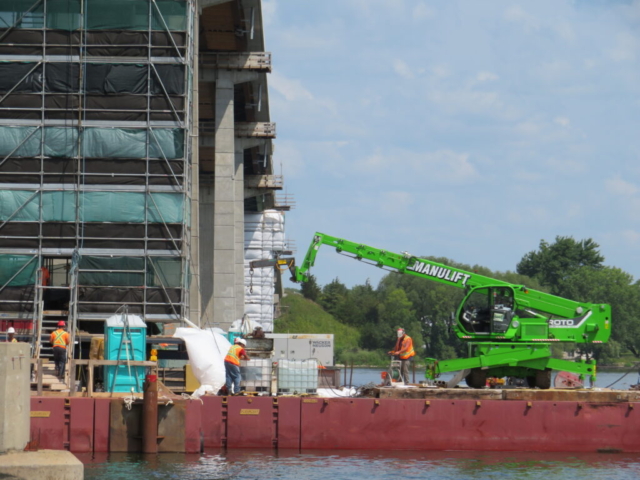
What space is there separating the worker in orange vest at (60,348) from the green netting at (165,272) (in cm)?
891

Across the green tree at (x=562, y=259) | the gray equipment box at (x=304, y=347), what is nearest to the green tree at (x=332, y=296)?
the green tree at (x=562, y=259)

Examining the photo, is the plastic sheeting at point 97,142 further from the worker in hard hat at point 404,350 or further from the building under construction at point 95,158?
the worker in hard hat at point 404,350

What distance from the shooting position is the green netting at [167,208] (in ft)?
127

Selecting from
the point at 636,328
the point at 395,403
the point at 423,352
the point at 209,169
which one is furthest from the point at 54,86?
the point at 636,328

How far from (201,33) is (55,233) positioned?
16.8 metres

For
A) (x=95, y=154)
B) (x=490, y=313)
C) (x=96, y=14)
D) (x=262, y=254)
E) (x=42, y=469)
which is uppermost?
(x=96, y=14)

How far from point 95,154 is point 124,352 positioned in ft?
36.8

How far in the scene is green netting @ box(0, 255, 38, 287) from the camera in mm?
37844

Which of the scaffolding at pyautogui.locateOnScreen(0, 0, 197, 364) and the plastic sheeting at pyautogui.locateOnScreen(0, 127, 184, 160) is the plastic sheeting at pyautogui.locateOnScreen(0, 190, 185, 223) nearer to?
the scaffolding at pyautogui.locateOnScreen(0, 0, 197, 364)

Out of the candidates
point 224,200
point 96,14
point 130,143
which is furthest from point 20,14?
point 224,200

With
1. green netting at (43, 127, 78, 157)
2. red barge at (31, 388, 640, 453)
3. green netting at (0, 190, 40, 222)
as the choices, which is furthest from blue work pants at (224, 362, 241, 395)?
green netting at (43, 127, 78, 157)

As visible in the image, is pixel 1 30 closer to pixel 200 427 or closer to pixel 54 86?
pixel 54 86

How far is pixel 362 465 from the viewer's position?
26469 millimetres

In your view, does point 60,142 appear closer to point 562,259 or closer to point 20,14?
point 20,14
